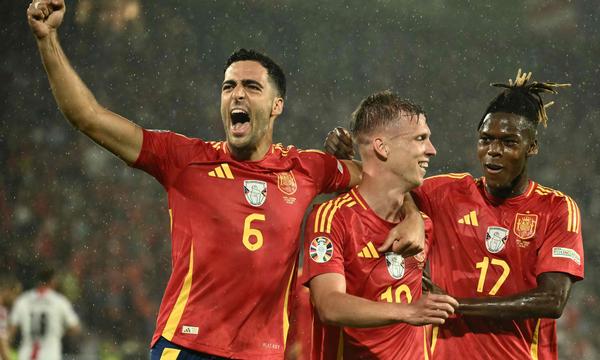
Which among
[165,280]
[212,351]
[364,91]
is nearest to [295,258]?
[212,351]

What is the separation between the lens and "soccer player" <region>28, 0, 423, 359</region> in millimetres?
3361

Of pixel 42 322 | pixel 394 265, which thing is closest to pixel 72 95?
pixel 394 265

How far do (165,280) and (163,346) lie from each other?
9.46 m

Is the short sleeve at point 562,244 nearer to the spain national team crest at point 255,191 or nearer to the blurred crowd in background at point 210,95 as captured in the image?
the spain national team crest at point 255,191

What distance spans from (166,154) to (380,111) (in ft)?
3.14

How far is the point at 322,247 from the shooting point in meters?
3.22

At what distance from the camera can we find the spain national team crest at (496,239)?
148 inches

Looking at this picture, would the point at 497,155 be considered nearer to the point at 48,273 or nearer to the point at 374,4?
the point at 48,273

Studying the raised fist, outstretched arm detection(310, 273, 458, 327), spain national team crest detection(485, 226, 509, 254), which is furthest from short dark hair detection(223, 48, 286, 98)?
spain national team crest detection(485, 226, 509, 254)

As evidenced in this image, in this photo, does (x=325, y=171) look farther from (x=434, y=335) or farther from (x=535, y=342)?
(x=535, y=342)

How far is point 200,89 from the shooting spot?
47.9 feet

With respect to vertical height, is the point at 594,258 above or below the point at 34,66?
below

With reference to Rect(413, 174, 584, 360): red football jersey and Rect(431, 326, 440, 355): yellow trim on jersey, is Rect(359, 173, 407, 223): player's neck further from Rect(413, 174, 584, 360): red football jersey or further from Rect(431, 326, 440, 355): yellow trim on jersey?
Rect(431, 326, 440, 355): yellow trim on jersey

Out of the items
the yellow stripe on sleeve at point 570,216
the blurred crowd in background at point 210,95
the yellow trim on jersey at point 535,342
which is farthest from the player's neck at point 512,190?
the blurred crowd in background at point 210,95
